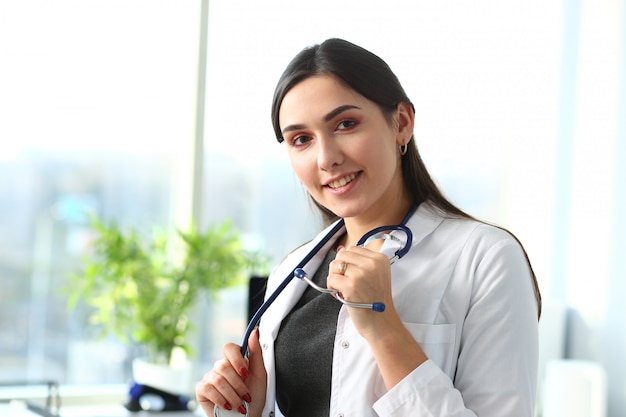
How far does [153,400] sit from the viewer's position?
2.71m

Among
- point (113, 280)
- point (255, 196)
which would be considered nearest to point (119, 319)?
point (113, 280)

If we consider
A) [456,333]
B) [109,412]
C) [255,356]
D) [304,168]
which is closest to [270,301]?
[255,356]

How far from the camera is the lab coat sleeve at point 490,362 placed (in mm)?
1150

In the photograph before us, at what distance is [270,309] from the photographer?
60.0 inches

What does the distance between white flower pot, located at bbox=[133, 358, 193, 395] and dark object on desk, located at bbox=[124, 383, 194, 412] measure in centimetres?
4

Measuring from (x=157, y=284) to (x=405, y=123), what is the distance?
5.85 feet

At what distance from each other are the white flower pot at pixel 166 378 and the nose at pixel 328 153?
167 cm

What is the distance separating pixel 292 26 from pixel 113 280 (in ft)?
4.34

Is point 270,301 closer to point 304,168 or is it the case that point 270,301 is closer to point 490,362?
point 304,168

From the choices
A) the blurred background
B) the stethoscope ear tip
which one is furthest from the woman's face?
the blurred background

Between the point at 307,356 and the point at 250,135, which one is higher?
the point at 250,135

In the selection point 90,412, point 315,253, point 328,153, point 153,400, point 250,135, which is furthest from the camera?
point 250,135

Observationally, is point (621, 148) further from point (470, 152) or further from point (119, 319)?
point (119, 319)

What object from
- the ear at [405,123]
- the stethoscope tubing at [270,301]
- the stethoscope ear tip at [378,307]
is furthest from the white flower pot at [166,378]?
the stethoscope ear tip at [378,307]
